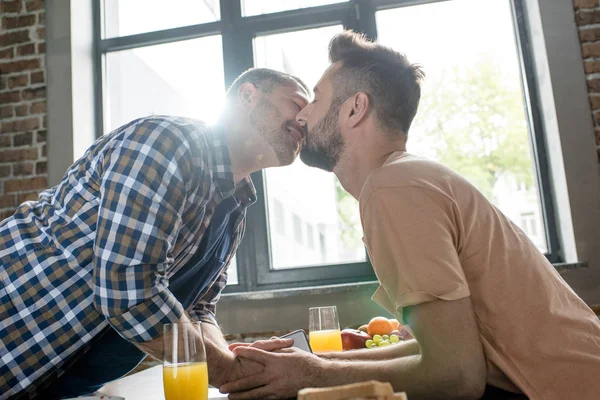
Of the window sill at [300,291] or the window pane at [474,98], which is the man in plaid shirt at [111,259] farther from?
the window pane at [474,98]

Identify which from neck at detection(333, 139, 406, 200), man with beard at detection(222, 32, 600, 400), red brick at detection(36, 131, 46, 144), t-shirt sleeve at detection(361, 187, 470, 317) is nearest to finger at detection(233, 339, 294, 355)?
man with beard at detection(222, 32, 600, 400)

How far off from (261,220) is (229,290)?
0.41 metres

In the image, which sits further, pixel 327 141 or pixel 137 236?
pixel 327 141

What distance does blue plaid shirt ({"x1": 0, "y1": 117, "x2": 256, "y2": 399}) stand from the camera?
121cm

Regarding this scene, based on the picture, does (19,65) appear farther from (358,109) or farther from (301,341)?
(301,341)

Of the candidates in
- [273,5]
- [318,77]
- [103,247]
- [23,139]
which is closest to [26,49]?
[23,139]

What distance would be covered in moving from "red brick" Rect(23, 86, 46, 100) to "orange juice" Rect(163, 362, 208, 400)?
8.48ft

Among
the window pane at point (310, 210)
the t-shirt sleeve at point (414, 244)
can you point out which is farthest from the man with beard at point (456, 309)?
the window pane at point (310, 210)

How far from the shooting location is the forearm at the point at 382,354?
1207mm

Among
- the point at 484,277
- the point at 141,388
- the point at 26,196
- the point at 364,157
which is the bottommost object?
the point at 141,388

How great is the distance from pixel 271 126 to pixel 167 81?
5.29ft

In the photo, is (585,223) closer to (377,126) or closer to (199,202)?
(377,126)

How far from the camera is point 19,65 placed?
3143 mm

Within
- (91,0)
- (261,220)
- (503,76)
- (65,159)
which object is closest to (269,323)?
(261,220)
